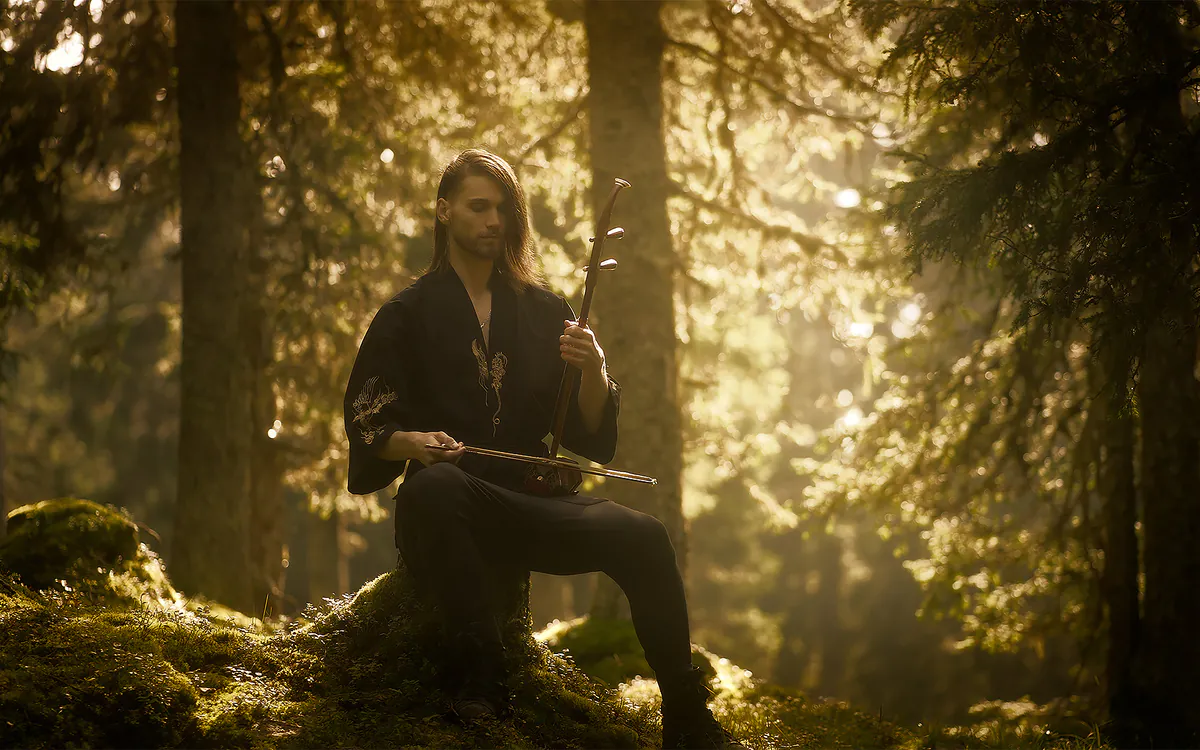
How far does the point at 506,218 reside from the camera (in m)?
4.46

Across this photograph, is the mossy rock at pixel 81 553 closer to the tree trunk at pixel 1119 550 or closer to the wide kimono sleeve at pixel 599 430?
the wide kimono sleeve at pixel 599 430

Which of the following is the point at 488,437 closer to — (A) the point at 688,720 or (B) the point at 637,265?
(A) the point at 688,720

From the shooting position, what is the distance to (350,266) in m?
10.0

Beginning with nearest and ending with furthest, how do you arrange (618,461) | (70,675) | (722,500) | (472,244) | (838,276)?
(70,675) < (472,244) < (618,461) < (838,276) < (722,500)

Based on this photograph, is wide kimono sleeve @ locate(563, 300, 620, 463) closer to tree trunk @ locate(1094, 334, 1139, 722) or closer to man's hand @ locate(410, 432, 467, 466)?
man's hand @ locate(410, 432, 467, 466)

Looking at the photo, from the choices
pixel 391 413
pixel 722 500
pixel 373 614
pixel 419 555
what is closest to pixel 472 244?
pixel 391 413

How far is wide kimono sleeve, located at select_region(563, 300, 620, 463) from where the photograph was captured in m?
4.36

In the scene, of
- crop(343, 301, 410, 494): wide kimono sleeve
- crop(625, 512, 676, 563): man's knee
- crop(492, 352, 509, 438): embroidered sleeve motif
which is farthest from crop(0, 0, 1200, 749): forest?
crop(492, 352, 509, 438): embroidered sleeve motif

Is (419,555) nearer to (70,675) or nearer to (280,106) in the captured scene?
(70,675)

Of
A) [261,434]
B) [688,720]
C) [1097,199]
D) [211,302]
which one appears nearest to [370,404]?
[688,720]

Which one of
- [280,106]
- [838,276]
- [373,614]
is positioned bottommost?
[373,614]

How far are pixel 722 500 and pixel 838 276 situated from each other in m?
17.0

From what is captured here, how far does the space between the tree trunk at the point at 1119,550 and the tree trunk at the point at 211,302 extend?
7.01 meters

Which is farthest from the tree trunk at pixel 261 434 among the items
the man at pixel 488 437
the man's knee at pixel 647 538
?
the man's knee at pixel 647 538
